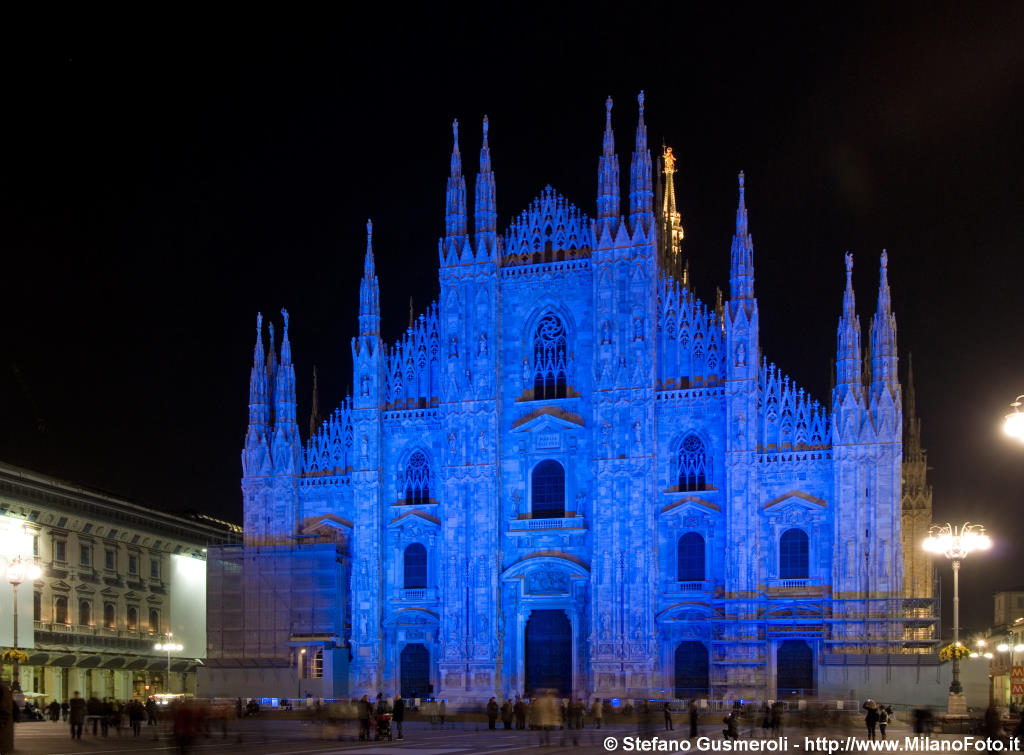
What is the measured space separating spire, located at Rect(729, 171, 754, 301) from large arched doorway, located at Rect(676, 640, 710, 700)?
590 inches

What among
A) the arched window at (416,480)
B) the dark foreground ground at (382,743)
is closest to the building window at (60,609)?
the arched window at (416,480)

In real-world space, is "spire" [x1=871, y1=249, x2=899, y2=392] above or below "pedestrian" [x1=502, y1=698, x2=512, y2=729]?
above

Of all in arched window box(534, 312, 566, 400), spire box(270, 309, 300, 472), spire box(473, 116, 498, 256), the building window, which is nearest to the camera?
arched window box(534, 312, 566, 400)

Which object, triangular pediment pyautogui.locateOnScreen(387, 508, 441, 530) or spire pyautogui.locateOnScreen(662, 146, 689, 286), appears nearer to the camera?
triangular pediment pyautogui.locateOnScreen(387, 508, 441, 530)

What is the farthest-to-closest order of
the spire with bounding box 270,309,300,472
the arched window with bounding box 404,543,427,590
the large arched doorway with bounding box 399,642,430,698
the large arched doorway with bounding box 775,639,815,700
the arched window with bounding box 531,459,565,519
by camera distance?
the spire with bounding box 270,309,300,472
the arched window with bounding box 404,543,427,590
the large arched doorway with bounding box 399,642,430,698
the arched window with bounding box 531,459,565,519
the large arched doorway with bounding box 775,639,815,700

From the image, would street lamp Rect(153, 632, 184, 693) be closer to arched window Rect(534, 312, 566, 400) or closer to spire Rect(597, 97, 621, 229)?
arched window Rect(534, 312, 566, 400)

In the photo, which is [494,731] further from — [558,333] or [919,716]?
[558,333]

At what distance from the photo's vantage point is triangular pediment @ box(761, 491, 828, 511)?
178 ft

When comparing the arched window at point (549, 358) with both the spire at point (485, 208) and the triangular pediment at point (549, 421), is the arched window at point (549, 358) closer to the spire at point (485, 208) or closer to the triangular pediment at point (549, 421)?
the triangular pediment at point (549, 421)

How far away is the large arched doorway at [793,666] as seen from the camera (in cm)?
5381

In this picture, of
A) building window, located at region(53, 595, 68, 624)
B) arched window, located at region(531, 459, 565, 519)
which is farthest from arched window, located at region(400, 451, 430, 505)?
building window, located at region(53, 595, 68, 624)

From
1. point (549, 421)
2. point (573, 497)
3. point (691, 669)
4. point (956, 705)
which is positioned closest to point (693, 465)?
point (573, 497)

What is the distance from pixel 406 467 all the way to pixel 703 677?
1656 cm

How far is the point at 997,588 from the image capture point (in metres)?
97.6
